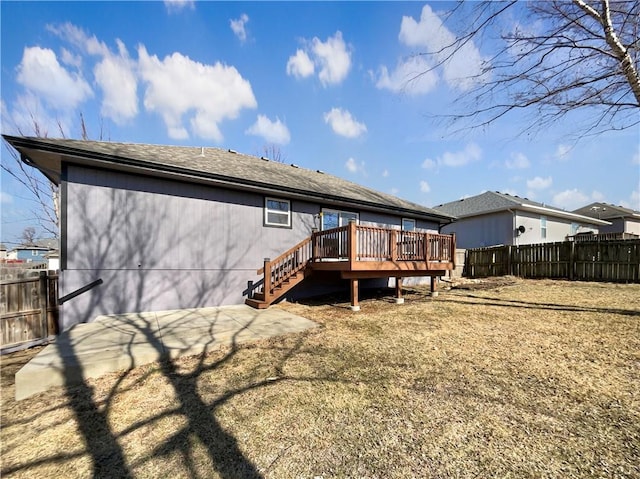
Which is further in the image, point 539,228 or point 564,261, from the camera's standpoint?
point 539,228

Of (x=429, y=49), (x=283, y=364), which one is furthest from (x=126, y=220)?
(x=429, y=49)

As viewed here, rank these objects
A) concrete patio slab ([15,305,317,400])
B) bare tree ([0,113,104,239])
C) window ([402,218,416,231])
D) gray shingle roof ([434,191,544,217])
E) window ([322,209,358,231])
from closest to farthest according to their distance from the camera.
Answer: concrete patio slab ([15,305,317,400])
window ([322,209,358,231])
window ([402,218,416,231])
bare tree ([0,113,104,239])
gray shingle roof ([434,191,544,217])

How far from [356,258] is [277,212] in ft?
9.74

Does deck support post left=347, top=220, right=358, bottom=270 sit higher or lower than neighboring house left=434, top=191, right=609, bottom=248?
lower

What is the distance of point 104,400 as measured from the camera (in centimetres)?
321

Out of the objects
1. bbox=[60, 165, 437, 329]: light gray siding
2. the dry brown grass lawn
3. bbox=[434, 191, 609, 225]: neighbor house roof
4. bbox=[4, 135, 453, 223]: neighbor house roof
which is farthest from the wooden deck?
bbox=[434, 191, 609, 225]: neighbor house roof

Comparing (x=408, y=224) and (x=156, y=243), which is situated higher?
(x=408, y=224)

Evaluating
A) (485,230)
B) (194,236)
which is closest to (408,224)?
(194,236)

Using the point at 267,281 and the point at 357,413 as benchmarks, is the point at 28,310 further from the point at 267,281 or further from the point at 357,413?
the point at 357,413

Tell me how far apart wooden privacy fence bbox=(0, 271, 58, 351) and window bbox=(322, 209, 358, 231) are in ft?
22.7

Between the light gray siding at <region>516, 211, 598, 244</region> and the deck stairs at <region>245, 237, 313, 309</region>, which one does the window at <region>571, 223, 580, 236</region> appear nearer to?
the light gray siding at <region>516, 211, 598, 244</region>

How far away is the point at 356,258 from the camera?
23.8ft

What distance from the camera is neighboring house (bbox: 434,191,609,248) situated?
664 inches

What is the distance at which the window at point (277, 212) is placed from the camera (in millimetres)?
Answer: 8562
